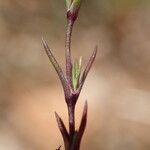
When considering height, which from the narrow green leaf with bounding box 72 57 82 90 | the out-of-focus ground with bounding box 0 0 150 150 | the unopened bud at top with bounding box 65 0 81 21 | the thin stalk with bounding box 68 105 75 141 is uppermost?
the unopened bud at top with bounding box 65 0 81 21

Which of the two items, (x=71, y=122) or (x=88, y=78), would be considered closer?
(x=71, y=122)

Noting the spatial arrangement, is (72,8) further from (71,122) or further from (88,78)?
(88,78)

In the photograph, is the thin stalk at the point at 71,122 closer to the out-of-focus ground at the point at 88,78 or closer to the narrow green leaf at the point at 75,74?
the narrow green leaf at the point at 75,74

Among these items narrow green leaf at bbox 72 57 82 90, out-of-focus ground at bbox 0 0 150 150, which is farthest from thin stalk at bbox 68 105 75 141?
out-of-focus ground at bbox 0 0 150 150

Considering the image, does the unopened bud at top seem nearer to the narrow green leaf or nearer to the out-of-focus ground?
the narrow green leaf

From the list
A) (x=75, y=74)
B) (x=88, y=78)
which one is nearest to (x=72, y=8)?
(x=75, y=74)

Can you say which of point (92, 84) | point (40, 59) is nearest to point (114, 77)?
point (92, 84)

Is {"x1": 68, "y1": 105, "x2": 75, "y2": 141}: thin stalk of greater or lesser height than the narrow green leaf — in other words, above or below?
below

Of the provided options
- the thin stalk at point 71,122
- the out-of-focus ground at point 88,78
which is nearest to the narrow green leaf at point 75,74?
the thin stalk at point 71,122

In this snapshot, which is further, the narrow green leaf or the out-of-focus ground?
the out-of-focus ground
